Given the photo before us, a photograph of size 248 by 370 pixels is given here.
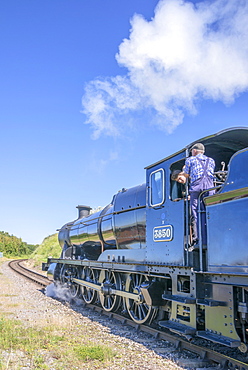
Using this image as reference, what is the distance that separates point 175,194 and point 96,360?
319 centimetres

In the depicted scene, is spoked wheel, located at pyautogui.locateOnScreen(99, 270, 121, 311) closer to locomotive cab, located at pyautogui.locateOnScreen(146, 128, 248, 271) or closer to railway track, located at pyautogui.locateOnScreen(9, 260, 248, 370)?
railway track, located at pyautogui.locateOnScreen(9, 260, 248, 370)

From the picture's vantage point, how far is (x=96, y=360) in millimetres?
5363

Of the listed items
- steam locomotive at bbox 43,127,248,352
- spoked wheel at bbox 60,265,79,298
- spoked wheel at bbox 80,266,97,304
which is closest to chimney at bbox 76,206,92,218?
Result: spoked wheel at bbox 60,265,79,298

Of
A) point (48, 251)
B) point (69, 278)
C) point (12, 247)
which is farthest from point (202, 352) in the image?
point (12, 247)

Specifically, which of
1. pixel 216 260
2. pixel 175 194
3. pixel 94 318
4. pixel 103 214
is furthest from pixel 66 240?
pixel 216 260

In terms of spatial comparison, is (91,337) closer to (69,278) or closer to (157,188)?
(157,188)

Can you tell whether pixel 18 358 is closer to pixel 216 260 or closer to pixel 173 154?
pixel 216 260

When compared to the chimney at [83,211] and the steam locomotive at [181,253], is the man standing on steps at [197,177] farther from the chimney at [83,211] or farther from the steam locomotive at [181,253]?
the chimney at [83,211]

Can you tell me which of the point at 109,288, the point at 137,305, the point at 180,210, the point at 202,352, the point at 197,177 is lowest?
the point at 202,352

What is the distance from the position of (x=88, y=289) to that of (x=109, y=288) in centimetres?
221

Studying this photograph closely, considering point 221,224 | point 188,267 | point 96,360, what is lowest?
point 96,360

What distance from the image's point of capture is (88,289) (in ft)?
35.6

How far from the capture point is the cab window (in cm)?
691

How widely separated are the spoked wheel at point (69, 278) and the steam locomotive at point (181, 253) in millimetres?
1444
